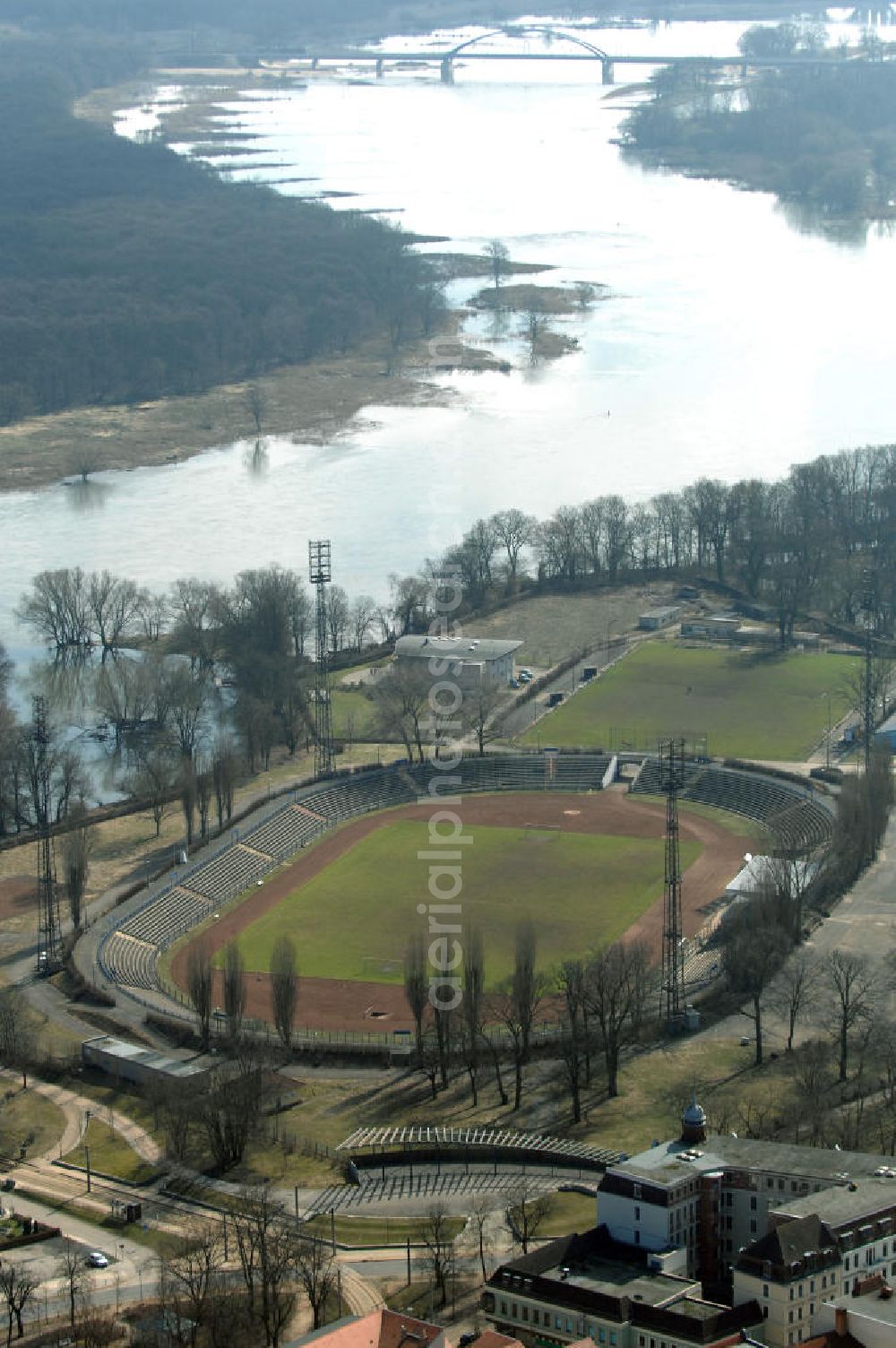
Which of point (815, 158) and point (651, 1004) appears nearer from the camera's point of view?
point (651, 1004)

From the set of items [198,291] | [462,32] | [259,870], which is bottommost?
[259,870]

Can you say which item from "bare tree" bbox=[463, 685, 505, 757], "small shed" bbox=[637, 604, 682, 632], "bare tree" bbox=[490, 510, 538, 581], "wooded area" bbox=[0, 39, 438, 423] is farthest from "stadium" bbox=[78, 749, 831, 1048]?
"wooded area" bbox=[0, 39, 438, 423]

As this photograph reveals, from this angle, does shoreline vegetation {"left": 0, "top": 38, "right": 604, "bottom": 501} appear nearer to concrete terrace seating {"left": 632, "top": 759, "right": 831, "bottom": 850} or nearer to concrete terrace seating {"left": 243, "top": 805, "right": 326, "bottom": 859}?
concrete terrace seating {"left": 243, "top": 805, "right": 326, "bottom": 859}

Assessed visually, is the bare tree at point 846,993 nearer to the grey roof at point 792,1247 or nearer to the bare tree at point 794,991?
the bare tree at point 794,991

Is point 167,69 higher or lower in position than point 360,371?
higher

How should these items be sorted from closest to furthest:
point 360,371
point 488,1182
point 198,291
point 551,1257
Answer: point 551,1257 → point 488,1182 → point 360,371 → point 198,291

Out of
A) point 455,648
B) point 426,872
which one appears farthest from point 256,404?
point 426,872

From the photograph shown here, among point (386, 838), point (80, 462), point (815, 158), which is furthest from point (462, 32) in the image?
point (386, 838)

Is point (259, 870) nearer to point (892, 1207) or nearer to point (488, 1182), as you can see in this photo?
point (488, 1182)

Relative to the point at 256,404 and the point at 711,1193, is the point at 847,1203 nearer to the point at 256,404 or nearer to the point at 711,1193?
the point at 711,1193
